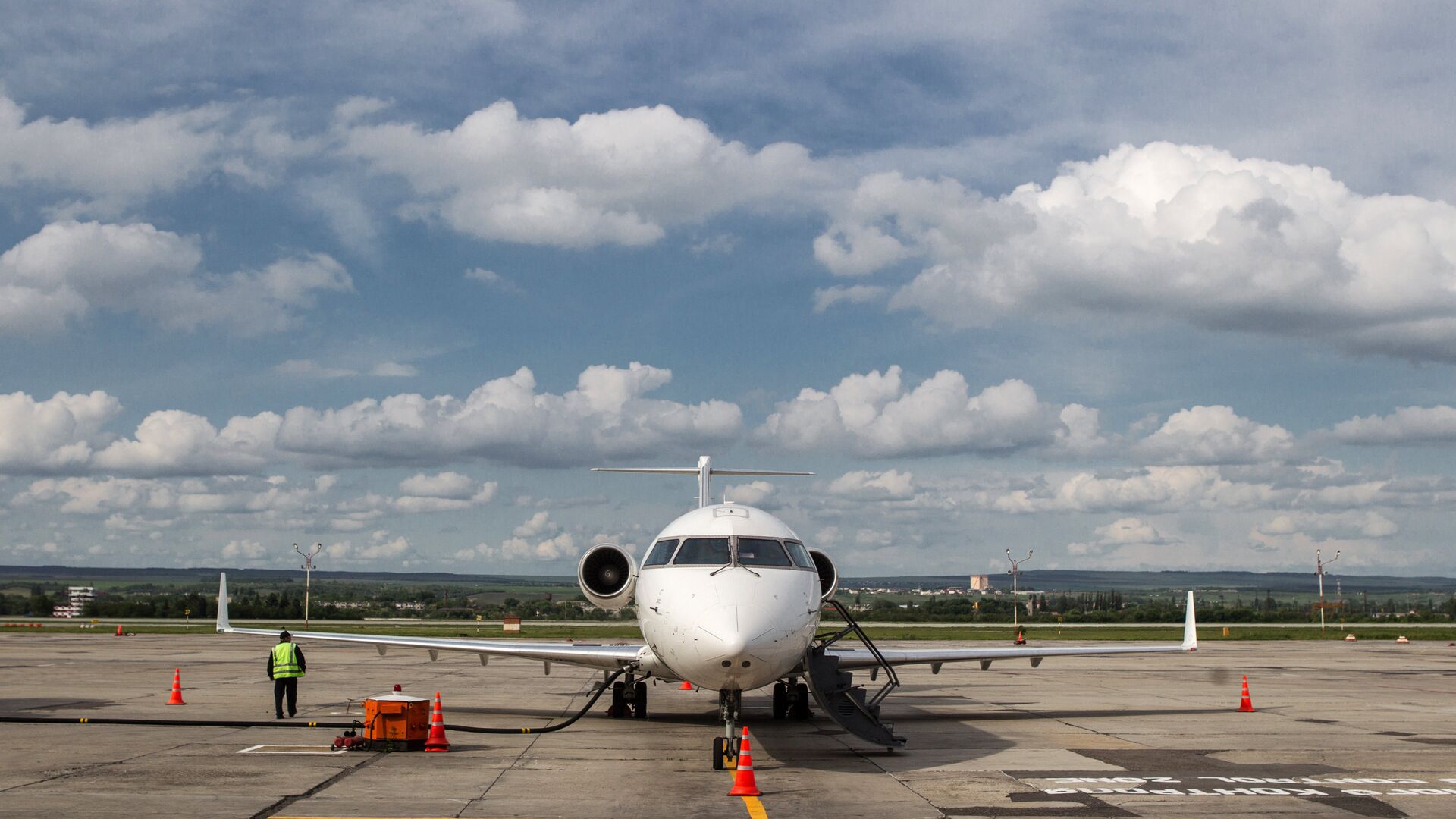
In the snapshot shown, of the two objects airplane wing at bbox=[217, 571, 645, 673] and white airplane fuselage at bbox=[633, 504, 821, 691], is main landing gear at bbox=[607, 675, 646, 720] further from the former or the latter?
white airplane fuselage at bbox=[633, 504, 821, 691]

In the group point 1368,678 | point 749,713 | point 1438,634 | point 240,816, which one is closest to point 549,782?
point 240,816

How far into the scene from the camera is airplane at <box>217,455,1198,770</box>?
1274 centimetres

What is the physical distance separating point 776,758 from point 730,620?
318cm

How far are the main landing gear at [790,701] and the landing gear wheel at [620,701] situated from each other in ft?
8.12

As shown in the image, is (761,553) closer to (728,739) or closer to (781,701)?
(728,739)

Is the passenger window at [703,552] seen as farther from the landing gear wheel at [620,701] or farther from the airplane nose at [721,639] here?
the landing gear wheel at [620,701]

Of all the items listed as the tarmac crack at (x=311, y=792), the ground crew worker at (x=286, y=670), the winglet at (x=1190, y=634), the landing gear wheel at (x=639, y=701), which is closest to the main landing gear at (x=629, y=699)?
the landing gear wheel at (x=639, y=701)

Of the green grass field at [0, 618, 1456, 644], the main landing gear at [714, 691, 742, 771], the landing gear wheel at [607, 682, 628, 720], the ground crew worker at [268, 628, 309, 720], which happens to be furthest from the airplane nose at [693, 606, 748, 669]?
the green grass field at [0, 618, 1456, 644]

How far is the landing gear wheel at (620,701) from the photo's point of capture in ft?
63.9

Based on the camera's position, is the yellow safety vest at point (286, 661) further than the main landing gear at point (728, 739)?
Yes

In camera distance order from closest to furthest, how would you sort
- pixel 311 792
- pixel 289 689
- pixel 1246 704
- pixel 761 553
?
pixel 311 792 → pixel 761 553 → pixel 289 689 → pixel 1246 704

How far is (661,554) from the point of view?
15297mm

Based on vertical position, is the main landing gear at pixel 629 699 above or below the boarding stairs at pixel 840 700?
below

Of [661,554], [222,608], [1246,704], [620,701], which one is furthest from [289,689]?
[1246,704]
